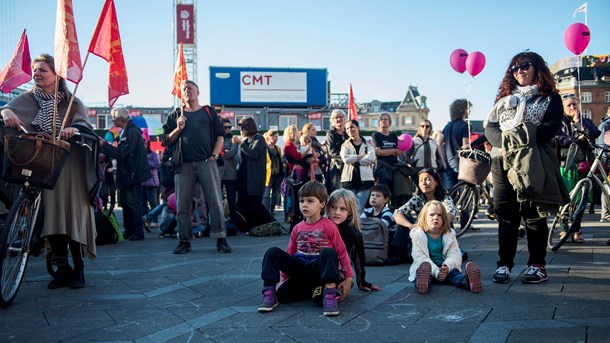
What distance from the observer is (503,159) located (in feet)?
15.2

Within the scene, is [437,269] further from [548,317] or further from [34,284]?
[34,284]

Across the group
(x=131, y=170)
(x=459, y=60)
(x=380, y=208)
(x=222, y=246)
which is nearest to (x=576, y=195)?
(x=380, y=208)

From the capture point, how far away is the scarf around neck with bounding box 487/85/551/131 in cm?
451

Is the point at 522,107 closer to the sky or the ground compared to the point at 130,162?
closer to the sky

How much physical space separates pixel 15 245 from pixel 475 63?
390 inches

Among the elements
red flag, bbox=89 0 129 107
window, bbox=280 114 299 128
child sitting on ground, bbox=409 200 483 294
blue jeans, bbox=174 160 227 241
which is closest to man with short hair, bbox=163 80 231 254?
blue jeans, bbox=174 160 227 241

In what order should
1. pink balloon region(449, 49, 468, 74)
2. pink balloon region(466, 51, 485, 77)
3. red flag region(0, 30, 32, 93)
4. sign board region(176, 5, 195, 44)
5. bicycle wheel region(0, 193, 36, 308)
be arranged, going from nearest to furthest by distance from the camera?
bicycle wheel region(0, 193, 36, 308) → red flag region(0, 30, 32, 93) → pink balloon region(466, 51, 485, 77) → pink balloon region(449, 49, 468, 74) → sign board region(176, 5, 195, 44)

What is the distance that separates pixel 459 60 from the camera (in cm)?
1265

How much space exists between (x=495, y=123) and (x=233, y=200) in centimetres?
531

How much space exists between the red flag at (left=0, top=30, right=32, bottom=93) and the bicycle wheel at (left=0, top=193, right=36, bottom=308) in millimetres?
5725

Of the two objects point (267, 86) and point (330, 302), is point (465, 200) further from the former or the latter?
point (267, 86)

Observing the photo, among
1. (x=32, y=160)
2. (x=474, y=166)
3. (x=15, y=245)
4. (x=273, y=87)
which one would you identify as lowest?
(x=15, y=245)

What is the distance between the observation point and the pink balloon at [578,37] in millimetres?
8648

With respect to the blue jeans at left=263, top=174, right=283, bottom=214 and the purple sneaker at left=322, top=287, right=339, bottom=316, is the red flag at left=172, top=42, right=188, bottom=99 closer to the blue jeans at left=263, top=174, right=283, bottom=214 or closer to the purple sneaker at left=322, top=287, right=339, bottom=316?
the blue jeans at left=263, top=174, right=283, bottom=214
